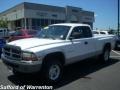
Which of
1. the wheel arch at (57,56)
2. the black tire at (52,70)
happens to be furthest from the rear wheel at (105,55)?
the black tire at (52,70)

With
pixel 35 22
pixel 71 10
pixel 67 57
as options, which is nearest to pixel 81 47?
pixel 67 57

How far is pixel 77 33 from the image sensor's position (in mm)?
7230

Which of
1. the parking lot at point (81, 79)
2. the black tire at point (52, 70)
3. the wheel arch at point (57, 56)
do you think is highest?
the wheel arch at point (57, 56)

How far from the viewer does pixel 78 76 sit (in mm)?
7082

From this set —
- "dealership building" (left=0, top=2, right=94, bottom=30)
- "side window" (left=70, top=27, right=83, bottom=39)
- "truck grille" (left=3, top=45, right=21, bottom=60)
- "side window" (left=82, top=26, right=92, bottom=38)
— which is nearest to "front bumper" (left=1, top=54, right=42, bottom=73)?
"truck grille" (left=3, top=45, right=21, bottom=60)

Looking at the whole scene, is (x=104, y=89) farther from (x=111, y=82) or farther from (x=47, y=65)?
(x=47, y=65)

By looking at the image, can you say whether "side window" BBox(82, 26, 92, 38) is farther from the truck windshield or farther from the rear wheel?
the rear wheel

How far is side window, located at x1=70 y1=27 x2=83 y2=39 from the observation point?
708cm

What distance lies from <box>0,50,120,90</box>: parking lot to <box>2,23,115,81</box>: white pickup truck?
1.18ft

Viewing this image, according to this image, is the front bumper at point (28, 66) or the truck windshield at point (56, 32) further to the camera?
the truck windshield at point (56, 32)

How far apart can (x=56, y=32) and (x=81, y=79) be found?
1883mm

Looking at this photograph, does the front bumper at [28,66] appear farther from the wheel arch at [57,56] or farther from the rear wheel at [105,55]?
the rear wheel at [105,55]

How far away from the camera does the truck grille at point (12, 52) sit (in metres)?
5.83

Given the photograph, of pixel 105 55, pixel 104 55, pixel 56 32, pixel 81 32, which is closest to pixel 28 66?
pixel 56 32
